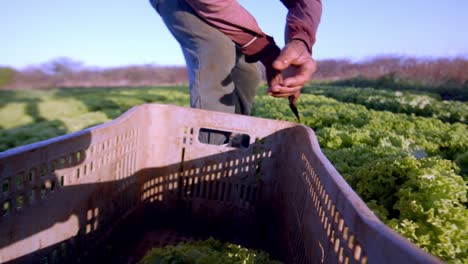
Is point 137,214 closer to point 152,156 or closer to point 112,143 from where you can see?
point 152,156

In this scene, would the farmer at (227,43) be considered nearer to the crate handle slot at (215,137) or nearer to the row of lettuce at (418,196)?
the crate handle slot at (215,137)

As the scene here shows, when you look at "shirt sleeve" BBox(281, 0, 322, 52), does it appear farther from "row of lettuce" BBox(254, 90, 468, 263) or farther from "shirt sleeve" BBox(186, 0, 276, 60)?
"row of lettuce" BBox(254, 90, 468, 263)

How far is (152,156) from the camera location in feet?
6.73

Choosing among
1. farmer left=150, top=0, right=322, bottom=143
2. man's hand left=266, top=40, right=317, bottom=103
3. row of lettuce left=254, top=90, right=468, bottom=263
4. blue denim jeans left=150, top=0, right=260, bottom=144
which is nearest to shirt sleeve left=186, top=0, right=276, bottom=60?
farmer left=150, top=0, right=322, bottom=143

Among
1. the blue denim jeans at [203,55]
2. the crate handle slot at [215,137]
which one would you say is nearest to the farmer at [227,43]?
the blue denim jeans at [203,55]

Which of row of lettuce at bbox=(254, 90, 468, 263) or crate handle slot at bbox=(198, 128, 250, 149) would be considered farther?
crate handle slot at bbox=(198, 128, 250, 149)

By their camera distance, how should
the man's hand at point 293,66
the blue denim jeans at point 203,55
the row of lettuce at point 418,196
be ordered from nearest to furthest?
the row of lettuce at point 418,196 → the man's hand at point 293,66 → the blue denim jeans at point 203,55

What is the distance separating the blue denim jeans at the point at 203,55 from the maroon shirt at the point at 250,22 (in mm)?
120

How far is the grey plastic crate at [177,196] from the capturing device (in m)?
0.97

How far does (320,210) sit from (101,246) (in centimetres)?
107

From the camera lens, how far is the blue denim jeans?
6.74ft

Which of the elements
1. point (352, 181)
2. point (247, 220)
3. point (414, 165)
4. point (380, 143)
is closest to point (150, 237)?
point (247, 220)

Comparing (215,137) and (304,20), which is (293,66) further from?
(215,137)

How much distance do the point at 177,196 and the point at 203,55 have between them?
2.83 feet
